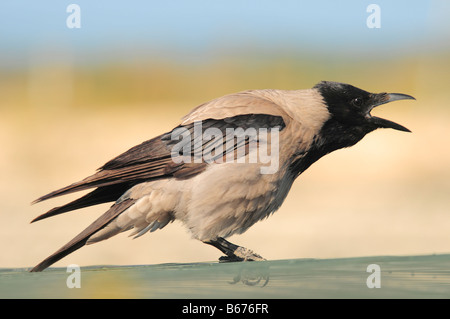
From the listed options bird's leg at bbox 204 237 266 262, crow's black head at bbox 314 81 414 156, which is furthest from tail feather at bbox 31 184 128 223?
crow's black head at bbox 314 81 414 156

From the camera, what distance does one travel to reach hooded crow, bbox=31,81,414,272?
19.9 ft

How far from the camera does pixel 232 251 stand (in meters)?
6.42

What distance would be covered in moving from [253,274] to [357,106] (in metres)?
2.85

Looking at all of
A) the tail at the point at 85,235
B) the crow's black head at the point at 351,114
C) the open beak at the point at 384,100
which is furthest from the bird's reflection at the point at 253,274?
the open beak at the point at 384,100

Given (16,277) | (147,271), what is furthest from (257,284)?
(16,277)

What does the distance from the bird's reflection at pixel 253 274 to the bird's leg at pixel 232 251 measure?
53.9 inches

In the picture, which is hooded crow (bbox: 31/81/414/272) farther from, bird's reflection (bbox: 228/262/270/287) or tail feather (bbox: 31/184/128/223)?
bird's reflection (bbox: 228/262/270/287)

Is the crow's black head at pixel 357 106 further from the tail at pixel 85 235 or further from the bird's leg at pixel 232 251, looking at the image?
the tail at pixel 85 235

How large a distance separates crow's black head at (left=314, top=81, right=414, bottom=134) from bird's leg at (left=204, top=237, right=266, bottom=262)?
1795 mm

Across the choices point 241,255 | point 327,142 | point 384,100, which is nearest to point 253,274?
point 241,255

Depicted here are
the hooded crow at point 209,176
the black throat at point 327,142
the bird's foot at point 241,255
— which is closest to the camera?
the hooded crow at point 209,176

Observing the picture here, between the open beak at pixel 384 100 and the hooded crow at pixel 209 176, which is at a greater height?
the open beak at pixel 384 100

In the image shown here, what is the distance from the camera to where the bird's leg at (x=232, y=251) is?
6340 millimetres

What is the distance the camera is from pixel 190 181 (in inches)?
243
